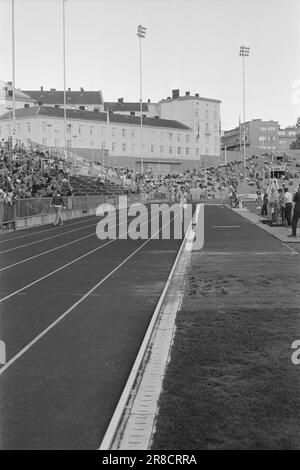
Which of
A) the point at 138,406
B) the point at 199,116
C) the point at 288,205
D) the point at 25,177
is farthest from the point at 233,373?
the point at 199,116

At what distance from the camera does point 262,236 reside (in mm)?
22688

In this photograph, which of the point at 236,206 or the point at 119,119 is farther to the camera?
the point at 119,119

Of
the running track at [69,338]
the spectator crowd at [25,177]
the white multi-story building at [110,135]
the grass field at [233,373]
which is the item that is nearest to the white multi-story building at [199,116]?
the white multi-story building at [110,135]

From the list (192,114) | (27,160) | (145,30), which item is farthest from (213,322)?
(192,114)

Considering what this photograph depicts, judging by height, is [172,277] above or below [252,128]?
below

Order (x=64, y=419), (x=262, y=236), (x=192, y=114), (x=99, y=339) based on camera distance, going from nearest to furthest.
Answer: (x=64, y=419) → (x=99, y=339) → (x=262, y=236) → (x=192, y=114)

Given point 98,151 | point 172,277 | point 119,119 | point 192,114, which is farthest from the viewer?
point 192,114

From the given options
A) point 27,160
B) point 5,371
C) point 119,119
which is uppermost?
point 119,119

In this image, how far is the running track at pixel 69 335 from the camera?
4840 millimetres

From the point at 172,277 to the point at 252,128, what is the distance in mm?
169018

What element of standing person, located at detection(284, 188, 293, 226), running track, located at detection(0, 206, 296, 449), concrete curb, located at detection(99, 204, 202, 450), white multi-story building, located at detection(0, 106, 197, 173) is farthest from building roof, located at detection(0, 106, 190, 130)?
concrete curb, located at detection(99, 204, 202, 450)

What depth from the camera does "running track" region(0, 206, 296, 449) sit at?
4840mm

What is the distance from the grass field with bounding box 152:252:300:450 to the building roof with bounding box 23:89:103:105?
118812mm

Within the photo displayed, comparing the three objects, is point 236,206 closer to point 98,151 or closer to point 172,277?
point 172,277
